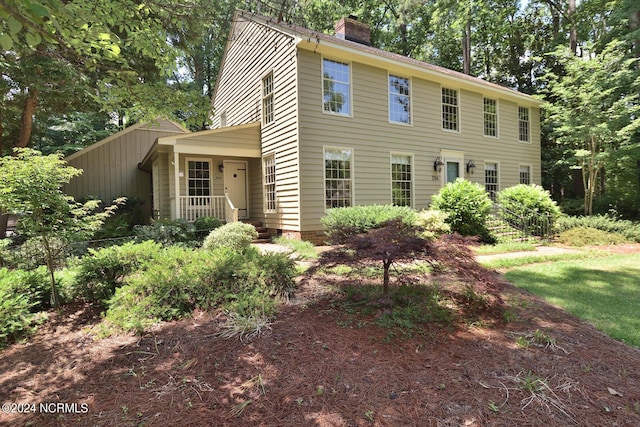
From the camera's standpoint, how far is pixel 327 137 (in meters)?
9.57

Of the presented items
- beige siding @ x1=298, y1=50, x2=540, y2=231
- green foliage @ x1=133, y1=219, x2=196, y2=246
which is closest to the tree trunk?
green foliage @ x1=133, y1=219, x2=196, y2=246

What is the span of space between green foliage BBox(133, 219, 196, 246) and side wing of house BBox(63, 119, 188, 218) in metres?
5.99

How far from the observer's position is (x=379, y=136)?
10.6 metres

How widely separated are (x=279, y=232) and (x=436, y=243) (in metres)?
7.44

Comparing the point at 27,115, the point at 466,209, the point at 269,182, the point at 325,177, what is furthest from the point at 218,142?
the point at 466,209

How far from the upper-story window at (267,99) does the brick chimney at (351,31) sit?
3632 millimetres

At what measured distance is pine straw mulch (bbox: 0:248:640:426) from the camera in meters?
2.11

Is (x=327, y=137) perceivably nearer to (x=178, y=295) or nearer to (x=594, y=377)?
(x=178, y=295)

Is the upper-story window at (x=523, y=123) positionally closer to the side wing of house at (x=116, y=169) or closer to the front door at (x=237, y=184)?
the front door at (x=237, y=184)

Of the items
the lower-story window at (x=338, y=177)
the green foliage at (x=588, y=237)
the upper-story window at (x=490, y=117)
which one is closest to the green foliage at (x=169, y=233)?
the lower-story window at (x=338, y=177)

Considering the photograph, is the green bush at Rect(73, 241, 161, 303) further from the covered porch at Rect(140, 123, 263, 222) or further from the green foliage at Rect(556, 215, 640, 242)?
the green foliage at Rect(556, 215, 640, 242)

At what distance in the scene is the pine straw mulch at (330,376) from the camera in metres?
2.11

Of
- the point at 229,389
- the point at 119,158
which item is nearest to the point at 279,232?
the point at 229,389

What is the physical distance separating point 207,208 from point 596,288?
396 inches
